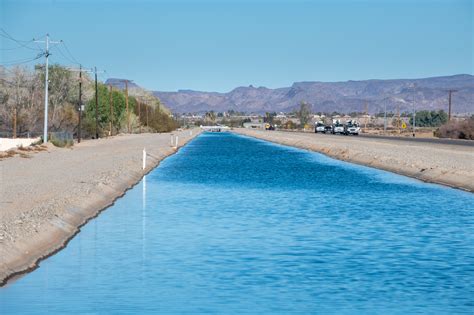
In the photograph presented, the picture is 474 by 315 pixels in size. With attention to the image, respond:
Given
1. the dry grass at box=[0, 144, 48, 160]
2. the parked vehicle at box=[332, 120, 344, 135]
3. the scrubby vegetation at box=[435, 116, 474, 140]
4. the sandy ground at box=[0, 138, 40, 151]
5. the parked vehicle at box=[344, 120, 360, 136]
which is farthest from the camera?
the parked vehicle at box=[332, 120, 344, 135]

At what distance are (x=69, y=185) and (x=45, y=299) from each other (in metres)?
20.5

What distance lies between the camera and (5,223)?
21453mm

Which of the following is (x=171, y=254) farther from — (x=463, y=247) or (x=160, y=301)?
(x=463, y=247)

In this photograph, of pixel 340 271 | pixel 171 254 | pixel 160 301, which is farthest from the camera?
pixel 171 254

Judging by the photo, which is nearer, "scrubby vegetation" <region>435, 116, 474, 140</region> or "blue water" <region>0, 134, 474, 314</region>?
"blue water" <region>0, 134, 474, 314</region>

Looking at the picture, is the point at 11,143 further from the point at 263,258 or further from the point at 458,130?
the point at 458,130

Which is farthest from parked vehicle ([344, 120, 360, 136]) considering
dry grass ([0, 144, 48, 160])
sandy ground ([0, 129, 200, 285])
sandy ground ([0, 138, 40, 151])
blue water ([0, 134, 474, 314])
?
blue water ([0, 134, 474, 314])

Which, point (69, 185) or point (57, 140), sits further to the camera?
point (57, 140)

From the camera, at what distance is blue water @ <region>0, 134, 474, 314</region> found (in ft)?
47.9

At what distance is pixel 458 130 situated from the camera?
114 m

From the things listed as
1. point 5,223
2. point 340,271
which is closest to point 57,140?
point 5,223

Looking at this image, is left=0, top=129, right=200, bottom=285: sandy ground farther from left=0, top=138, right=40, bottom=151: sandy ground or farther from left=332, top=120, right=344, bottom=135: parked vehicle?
left=332, top=120, right=344, bottom=135: parked vehicle

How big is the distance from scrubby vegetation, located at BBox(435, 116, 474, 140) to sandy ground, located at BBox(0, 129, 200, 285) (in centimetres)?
6245

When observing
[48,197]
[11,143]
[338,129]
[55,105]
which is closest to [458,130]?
[338,129]
